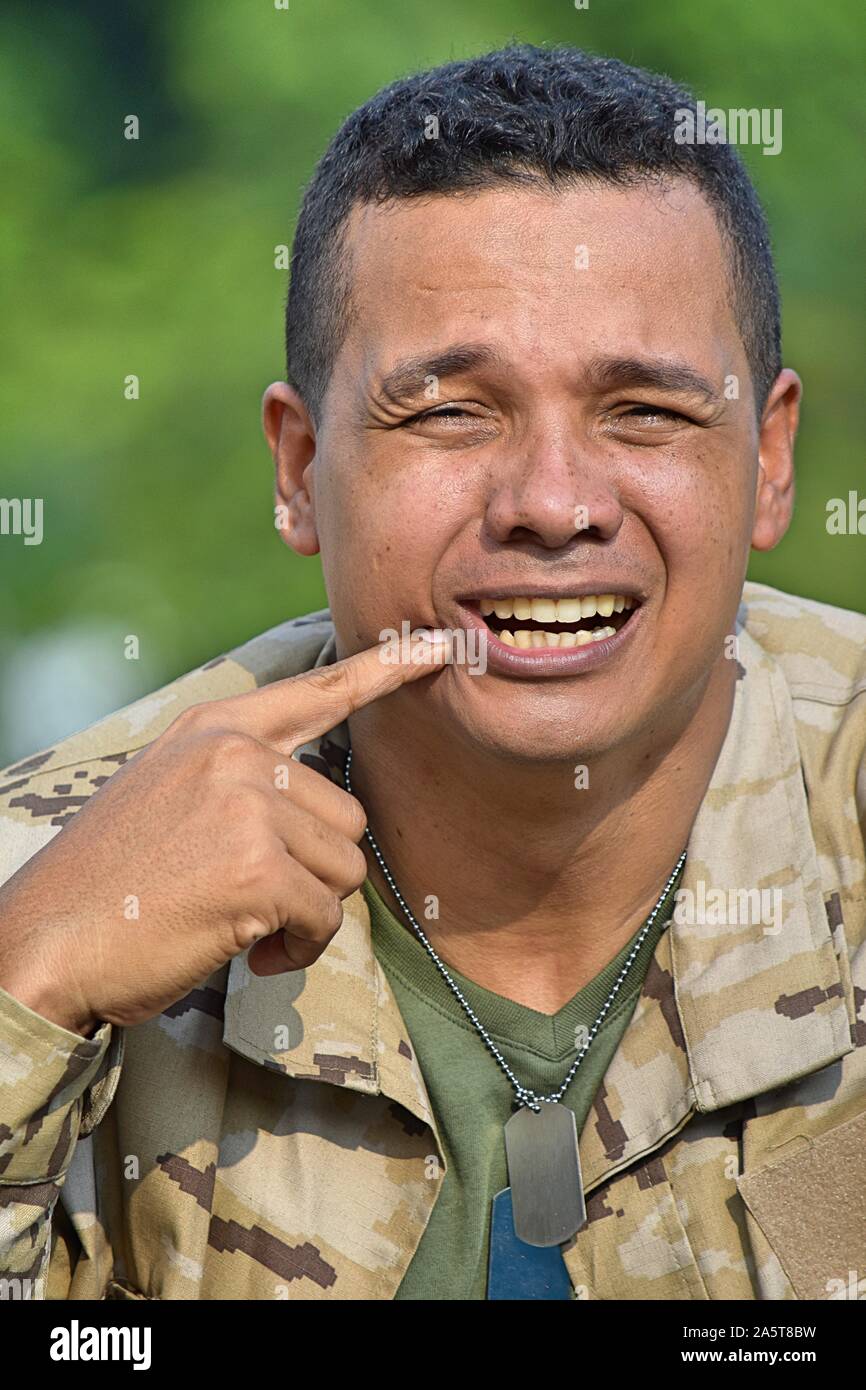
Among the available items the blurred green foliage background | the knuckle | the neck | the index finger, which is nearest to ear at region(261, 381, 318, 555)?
the neck

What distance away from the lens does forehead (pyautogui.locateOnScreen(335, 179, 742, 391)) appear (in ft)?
9.52

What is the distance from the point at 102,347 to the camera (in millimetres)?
8086

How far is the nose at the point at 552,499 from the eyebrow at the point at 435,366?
0.54 feet

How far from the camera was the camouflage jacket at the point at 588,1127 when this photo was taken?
291 centimetres

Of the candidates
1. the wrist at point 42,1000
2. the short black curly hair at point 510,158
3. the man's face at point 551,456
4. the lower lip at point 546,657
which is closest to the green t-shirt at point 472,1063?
the man's face at point 551,456

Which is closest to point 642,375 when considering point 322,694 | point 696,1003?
point 322,694

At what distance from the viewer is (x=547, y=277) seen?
115 inches

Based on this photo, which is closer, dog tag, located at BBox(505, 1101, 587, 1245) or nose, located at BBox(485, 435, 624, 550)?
nose, located at BBox(485, 435, 624, 550)

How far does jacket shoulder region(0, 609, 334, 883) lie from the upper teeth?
0.75 meters

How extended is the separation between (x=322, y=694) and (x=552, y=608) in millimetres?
414

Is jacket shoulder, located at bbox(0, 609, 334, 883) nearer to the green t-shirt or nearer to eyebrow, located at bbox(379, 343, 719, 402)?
the green t-shirt

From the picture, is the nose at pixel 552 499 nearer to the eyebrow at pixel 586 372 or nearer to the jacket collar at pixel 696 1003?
the eyebrow at pixel 586 372

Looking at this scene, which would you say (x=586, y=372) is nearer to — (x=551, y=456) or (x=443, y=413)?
(x=551, y=456)

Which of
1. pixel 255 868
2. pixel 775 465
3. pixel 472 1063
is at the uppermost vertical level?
pixel 775 465
